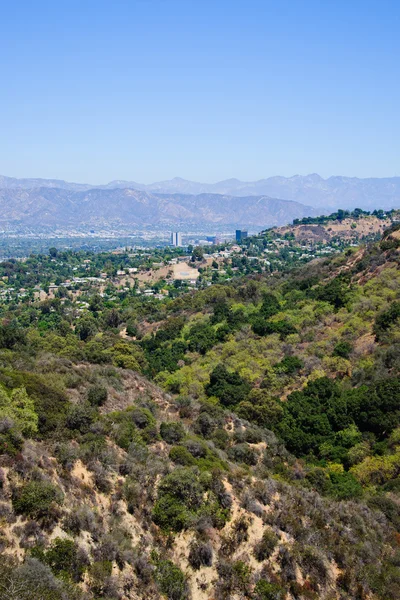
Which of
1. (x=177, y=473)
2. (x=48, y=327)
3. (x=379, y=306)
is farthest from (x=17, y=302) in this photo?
(x=177, y=473)

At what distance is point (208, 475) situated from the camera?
49.9ft

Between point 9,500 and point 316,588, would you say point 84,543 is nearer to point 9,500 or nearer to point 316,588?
point 9,500

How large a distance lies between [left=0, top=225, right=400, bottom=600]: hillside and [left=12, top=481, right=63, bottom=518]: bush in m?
0.03

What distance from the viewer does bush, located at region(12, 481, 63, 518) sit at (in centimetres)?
1167

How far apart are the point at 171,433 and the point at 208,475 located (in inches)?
130

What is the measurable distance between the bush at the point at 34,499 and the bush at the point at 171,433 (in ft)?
20.6

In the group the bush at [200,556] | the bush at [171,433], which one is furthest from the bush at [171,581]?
the bush at [171,433]

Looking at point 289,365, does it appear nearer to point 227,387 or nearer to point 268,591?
point 227,387

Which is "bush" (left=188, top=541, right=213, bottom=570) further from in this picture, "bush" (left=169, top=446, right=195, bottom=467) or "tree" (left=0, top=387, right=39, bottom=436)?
"tree" (left=0, top=387, right=39, bottom=436)

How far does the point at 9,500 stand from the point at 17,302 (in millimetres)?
71223

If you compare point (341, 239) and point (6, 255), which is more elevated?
point (341, 239)

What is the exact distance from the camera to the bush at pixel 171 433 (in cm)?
1812

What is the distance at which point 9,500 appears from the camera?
38.8 feet

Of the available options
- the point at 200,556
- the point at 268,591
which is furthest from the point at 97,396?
the point at 268,591
